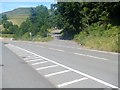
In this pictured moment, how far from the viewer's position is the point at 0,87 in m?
11.7

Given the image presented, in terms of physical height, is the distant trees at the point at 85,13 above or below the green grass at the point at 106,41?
above

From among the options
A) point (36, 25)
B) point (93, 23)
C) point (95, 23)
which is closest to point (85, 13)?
point (93, 23)

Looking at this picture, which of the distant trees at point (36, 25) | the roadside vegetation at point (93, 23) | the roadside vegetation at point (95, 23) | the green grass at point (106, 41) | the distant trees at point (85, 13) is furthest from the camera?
the distant trees at point (36, 25)

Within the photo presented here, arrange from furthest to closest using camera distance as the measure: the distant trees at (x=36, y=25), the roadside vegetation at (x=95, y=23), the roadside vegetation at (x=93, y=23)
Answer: the distant trees at (x=36, y=25), the roadside vegetation at (x=93, y=23), the roadside vegetation at (x=95, y=23)

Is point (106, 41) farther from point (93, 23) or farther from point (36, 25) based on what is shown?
point (36, 25)

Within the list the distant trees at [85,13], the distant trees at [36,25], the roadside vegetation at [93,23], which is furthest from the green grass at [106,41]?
the distant trees at [36,25]

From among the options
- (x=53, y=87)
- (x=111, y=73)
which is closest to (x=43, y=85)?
(x=53, y=87)

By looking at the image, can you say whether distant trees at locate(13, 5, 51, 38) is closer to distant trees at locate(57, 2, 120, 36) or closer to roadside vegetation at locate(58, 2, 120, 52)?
distant trees at locate(57, 2, 120, 36)

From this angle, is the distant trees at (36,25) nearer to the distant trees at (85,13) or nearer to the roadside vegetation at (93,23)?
the roadside vegetation at (93,23)

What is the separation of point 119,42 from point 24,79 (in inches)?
709

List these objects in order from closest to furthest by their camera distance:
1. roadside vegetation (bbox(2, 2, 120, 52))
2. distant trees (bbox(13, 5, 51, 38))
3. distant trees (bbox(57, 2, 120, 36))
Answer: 1. roadside vegetation (bbox(2, 2, 120, 52))
2. distant trees (bbox(57, 2, 120, 36))
3. distant trees (bbox(13, 5, 51, 38))

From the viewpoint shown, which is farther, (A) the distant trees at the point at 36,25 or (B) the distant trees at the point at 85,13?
(A) the distant trees at the point at 36,25

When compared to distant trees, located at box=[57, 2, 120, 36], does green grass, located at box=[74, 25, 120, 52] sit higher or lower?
lower

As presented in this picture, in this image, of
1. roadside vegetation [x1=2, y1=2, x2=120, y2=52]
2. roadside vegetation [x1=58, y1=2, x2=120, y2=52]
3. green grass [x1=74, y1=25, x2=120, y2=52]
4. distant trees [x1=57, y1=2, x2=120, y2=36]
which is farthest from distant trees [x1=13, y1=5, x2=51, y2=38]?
green grass [x1=74, y1=25, x2=120, y2=52]
